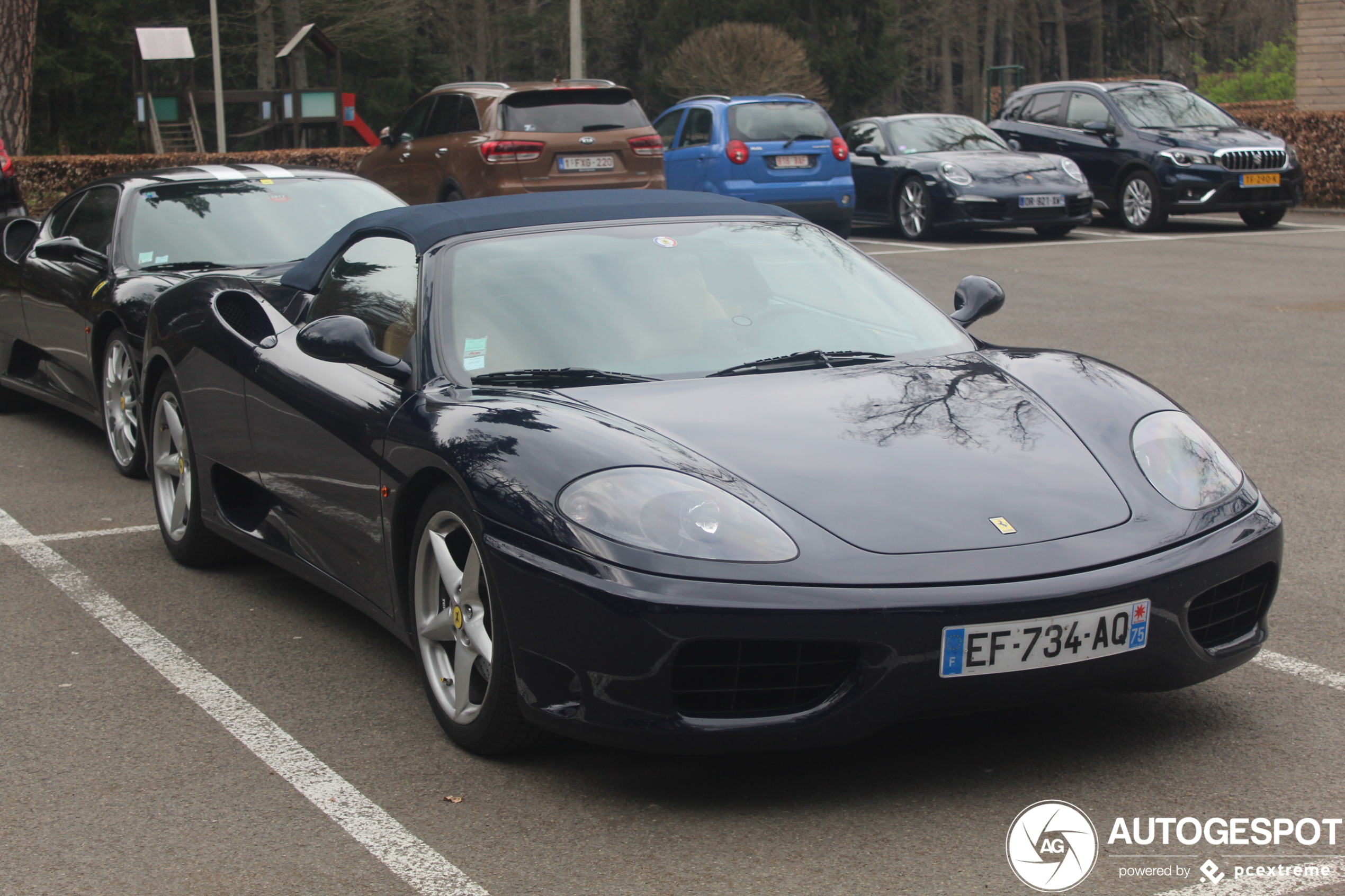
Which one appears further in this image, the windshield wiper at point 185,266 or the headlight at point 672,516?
the windshield wiper at point 185,266

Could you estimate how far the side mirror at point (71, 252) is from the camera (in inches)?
298

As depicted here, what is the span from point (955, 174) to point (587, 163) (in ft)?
16.4

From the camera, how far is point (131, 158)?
24328mm

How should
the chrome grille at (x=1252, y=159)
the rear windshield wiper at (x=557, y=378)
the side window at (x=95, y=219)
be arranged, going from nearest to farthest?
the rear windshield wiper at (x=557, y=378), the side window at (x=95, y=219), the chrome grille at (x=1252, y=159)

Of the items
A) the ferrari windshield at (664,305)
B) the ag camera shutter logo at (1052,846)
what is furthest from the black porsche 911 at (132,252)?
the ag camera shutter logo at (1052,846)

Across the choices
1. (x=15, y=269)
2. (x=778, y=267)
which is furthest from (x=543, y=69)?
(x=778, y=267)

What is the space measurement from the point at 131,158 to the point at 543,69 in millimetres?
37151

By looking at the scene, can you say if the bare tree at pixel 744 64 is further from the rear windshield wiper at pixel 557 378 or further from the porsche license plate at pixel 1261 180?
the rear windshield wiper at pixel 557 378

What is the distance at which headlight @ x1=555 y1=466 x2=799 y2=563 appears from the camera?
127 inches

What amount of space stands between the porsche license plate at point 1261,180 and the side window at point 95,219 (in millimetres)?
13978

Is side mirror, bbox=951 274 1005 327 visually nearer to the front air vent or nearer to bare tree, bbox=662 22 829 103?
the front air vent

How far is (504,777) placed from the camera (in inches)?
140

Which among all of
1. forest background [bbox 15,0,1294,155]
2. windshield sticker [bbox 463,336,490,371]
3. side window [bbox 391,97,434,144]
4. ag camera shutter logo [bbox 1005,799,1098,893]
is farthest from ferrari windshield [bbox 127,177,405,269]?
forest background [bbox 15,0,1294,155]

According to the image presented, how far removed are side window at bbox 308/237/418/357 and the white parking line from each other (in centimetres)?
108
